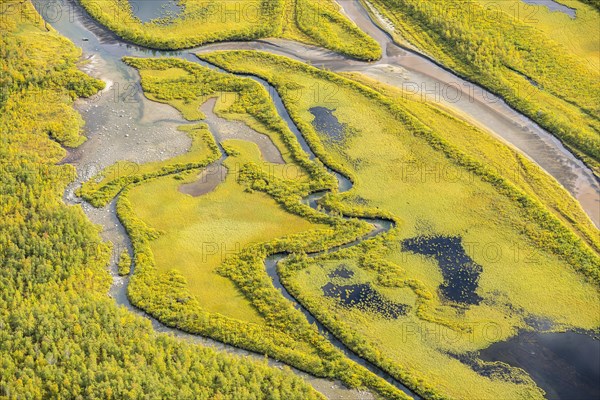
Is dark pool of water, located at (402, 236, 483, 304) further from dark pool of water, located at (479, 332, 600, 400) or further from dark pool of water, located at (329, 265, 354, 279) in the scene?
dark pool of water, located at (329, 265, 354, 279)

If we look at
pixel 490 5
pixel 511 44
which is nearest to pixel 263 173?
pixel 511 44

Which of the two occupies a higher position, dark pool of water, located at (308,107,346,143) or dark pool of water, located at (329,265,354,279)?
dark pool of water, located at (308,107,346,143)

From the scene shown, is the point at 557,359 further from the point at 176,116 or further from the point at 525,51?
the point at 176,116

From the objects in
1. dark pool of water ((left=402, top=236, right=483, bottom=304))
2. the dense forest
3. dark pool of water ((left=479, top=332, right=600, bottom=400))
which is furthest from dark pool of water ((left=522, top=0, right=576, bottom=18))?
the dense forest

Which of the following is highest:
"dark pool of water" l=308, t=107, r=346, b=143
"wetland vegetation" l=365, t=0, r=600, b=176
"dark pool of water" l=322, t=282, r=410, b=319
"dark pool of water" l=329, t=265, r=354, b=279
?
"wetland vegetation" l=365, t=0, r=600, b=176

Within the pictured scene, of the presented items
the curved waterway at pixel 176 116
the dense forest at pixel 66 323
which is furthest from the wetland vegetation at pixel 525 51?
the dense forest at pixel 66 323

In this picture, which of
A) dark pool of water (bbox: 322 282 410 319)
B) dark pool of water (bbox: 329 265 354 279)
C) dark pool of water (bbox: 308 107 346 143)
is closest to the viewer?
dark pool of water (bbox: 322 282 410 319)
